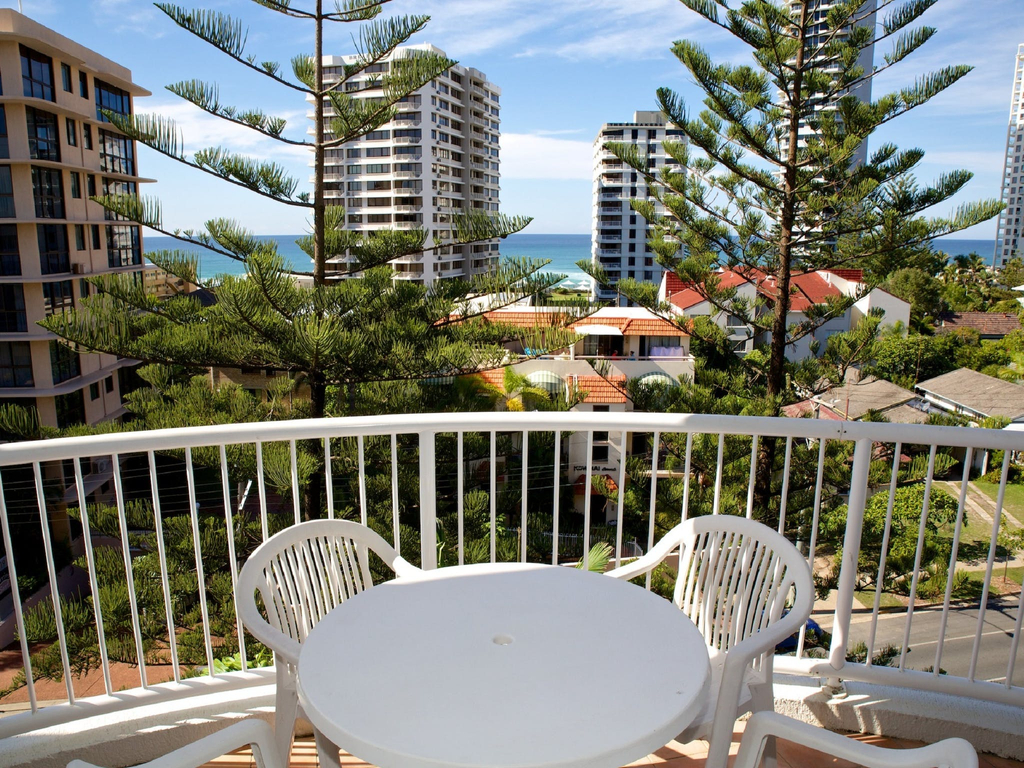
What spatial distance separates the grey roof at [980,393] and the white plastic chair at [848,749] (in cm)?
1506

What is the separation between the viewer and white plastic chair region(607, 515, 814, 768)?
1.22 m

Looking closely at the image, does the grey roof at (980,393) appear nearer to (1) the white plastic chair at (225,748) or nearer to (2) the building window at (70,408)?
(1) the white plastic chair at (225,748)

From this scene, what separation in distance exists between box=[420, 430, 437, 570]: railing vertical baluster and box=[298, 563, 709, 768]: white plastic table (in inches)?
18.6

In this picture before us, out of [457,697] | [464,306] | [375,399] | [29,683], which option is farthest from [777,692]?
[375,399]

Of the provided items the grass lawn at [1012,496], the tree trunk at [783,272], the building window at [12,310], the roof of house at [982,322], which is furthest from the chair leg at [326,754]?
the roof of house at [982,322]

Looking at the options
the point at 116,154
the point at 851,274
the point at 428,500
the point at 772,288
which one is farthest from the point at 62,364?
the point at 428,500

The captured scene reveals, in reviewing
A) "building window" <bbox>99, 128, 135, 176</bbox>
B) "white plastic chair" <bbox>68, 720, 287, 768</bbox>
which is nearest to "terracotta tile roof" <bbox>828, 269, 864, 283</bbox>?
"white plastic chair" <bbox>68, 720, 287, 768</bbox>

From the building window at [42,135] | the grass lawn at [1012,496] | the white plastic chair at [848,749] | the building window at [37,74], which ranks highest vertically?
the building window at [37,74]

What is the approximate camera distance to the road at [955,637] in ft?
30.4

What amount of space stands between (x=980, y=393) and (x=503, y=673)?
17.9 metres

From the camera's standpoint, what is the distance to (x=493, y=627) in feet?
3.96

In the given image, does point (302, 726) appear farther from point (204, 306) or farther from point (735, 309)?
point (735, 309)

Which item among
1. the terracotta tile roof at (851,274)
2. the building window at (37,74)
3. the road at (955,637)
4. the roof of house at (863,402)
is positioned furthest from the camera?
the building window at (37,74)

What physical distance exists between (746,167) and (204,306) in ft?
19.7
